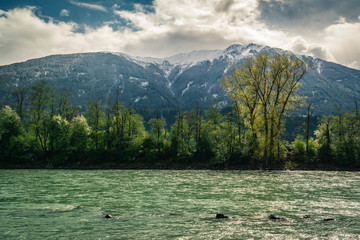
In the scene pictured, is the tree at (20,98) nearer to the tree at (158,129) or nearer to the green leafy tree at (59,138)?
the green leafy tree at (59,138)

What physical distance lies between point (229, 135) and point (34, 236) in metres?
58.0

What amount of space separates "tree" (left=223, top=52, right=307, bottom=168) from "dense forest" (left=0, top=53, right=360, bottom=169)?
203 millimetres

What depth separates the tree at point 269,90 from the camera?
176 feet

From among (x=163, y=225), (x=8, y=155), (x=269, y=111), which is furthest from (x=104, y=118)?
(x=163, y=225)

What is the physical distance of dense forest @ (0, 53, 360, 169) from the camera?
55.4 m

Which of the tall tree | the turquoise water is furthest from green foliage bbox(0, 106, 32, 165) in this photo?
the turquoise water

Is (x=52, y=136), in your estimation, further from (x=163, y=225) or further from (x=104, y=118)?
(x=163, y=225)

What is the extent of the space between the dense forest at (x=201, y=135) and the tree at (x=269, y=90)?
203 mm

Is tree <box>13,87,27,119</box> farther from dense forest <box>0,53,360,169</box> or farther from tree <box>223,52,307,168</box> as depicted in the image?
tree <box>223,52,307,168</box>

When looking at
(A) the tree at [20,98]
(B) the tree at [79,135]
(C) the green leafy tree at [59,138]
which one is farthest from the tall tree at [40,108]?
(B) the tree at [79,135]

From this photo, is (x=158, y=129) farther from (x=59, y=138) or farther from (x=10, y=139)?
(x=10, y=139)

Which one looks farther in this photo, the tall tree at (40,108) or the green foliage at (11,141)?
the tall tree at (40,108)

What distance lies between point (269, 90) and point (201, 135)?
23.9m

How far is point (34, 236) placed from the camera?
13312 mm
